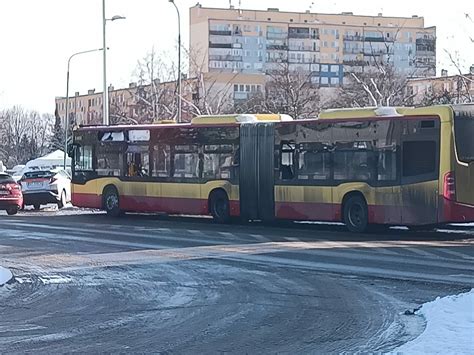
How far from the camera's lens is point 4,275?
49.0 ft

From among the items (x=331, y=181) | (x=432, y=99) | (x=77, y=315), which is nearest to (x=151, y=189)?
(x=331, y=181)

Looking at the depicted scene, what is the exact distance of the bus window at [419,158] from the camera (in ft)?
68.3

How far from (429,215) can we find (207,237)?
5112 mm

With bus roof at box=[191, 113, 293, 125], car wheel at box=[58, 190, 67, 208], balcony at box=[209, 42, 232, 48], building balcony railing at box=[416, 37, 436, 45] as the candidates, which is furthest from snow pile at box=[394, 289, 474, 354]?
balcony at box=[209, 42, 232, 48]

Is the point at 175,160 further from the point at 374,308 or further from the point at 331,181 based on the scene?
the point at 374,308

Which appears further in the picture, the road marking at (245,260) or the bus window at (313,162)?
the bus window at (313,162)

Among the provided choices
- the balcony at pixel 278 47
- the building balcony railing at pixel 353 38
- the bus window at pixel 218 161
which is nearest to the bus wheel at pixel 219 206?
the bus window at pixel 218 161

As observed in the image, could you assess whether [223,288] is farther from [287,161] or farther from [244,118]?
[244,118]

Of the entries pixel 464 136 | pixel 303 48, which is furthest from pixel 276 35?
pixel 464 136

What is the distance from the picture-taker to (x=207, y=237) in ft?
71.2

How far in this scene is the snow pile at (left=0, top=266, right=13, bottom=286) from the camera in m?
14.4

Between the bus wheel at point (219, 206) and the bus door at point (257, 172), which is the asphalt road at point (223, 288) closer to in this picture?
the bus door at point (257, 172)

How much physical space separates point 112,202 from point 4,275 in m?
14.0

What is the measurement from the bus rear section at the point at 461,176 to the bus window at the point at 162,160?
373 inches
